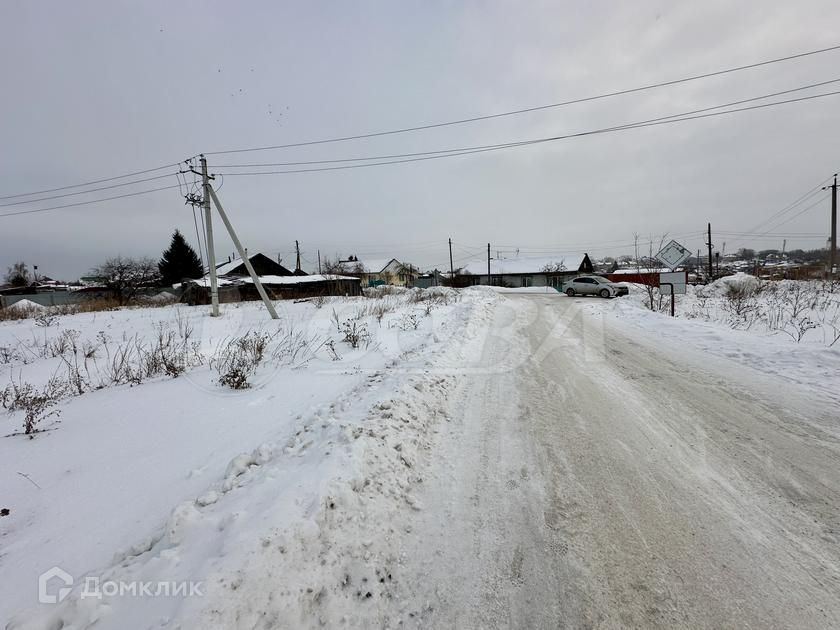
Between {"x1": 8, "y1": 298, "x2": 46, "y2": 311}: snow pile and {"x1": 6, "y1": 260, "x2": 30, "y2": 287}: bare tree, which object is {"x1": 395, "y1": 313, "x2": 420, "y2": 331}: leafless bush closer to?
{"x1": 8, "y1": 298, "x2": 46, "y2": 311}: snow pile

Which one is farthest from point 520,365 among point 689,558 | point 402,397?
point 689,558

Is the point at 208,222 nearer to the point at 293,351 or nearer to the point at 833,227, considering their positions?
the point at 293,351

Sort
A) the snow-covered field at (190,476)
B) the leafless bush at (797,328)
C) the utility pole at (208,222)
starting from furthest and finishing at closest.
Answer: the utility pole at (208,222), the leafless bush at (797,328), the snow-covered field at (190,476)

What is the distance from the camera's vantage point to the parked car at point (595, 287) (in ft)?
81.2

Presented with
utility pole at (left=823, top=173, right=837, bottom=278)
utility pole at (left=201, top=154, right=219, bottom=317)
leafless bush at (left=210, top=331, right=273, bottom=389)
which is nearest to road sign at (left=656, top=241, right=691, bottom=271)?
leafless bush at (left=210, top=331, right=273, bottom=389)

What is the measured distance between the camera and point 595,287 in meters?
25.5

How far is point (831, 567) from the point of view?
193 centimetres

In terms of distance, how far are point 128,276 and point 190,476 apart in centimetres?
4800

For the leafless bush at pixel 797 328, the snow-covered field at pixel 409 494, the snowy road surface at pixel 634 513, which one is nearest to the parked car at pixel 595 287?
the leafless bush at pixel 797 328

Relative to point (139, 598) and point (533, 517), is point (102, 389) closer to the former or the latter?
point (139, 598)

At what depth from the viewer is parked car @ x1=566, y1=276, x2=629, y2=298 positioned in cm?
2475

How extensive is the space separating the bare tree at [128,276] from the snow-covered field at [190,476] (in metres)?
34.9

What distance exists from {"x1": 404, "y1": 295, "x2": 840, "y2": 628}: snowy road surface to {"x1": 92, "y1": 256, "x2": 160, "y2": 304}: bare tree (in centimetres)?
3879

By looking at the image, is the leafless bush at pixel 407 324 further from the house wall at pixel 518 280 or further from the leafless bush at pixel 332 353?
the house wall at pixel 518 280
